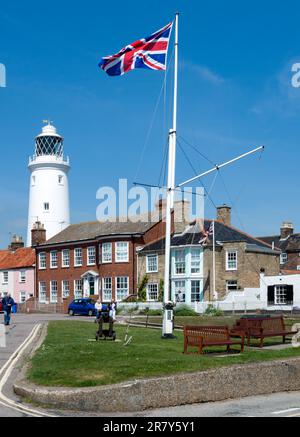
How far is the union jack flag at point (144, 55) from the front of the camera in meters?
23.5

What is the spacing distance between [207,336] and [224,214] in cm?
4362

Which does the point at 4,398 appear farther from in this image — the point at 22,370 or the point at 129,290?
the point at 129,290

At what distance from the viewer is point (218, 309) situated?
47.0m

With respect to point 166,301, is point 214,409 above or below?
below

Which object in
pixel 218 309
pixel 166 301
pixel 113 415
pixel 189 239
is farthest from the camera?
pixel 189 239

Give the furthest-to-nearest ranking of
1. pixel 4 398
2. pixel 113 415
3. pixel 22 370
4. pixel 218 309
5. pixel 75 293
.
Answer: pixel 75 293 < pixel 218 309 < pixel 22 370 < pixel 4 398 < pixel 113 415

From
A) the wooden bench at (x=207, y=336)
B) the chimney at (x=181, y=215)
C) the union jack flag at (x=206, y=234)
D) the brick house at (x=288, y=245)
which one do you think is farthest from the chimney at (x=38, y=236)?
the wooden bench at (x=207, y=336)

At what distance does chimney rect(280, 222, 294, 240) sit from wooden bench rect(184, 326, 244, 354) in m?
59.2

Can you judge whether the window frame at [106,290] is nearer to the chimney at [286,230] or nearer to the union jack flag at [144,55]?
the chimney at [286,230]

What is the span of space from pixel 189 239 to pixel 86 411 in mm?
43028

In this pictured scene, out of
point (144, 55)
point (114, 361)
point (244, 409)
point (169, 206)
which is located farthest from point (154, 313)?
point (244, 409)

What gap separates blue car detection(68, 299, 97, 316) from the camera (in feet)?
169

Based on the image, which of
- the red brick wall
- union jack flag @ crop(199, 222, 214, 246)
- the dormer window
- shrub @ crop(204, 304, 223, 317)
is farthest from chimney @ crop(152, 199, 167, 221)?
the dormer window
